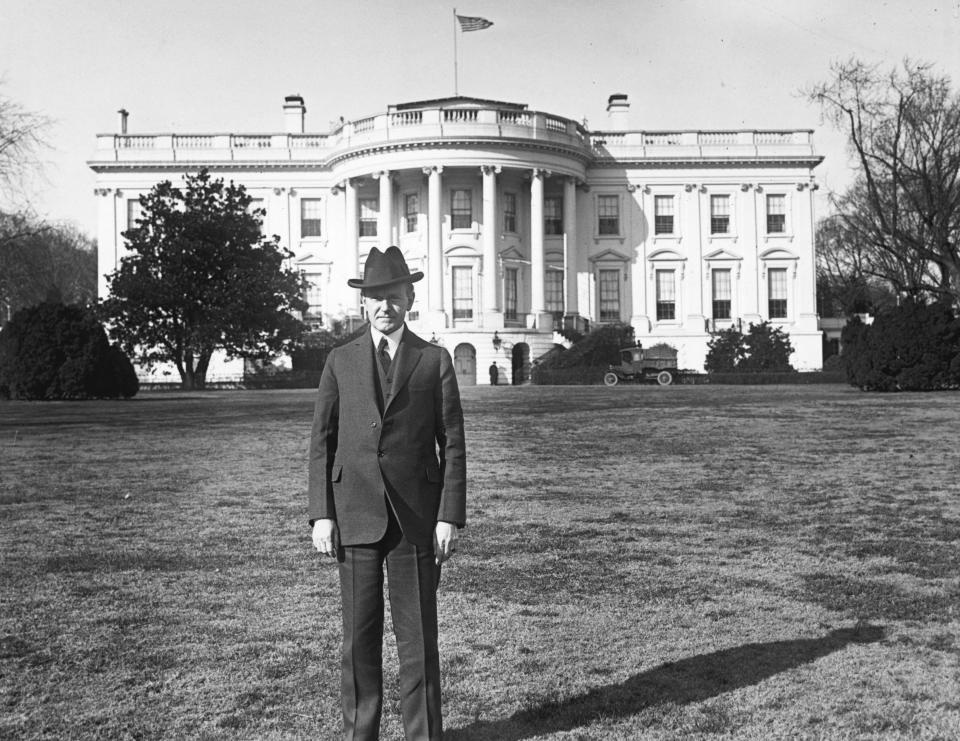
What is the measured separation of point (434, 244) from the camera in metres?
50.1

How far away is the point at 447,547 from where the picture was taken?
13.8ft

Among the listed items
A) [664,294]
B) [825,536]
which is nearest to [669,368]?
[664,294]

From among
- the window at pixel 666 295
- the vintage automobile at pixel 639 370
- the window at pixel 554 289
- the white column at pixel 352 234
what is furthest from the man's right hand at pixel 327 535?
the window at pixel 666 295

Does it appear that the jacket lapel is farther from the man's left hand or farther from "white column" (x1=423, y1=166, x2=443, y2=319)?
"white column" (x1=423, y1=166, x2=443, y2=319)

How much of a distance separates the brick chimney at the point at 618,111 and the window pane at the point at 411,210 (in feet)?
44.5

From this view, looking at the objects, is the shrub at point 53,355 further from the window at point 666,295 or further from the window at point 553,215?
the window at point 666,295

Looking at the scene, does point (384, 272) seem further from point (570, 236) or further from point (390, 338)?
point (570, 236)

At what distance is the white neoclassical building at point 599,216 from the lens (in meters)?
52.8

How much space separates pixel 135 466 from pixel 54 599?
22.2ft

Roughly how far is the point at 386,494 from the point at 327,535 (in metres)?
0.28

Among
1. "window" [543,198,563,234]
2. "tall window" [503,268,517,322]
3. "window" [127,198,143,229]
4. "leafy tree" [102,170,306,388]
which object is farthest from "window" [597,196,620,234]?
"window" [127,198,143,229]

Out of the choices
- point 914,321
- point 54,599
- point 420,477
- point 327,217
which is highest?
point 327,217

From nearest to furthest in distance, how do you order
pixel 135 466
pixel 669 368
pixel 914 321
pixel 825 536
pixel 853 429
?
pixel 825 536, pixel 135 466, pixel 853 429, pixel 914 321, pixel 669 368

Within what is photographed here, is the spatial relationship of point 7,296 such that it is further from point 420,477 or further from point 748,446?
point 420,477
